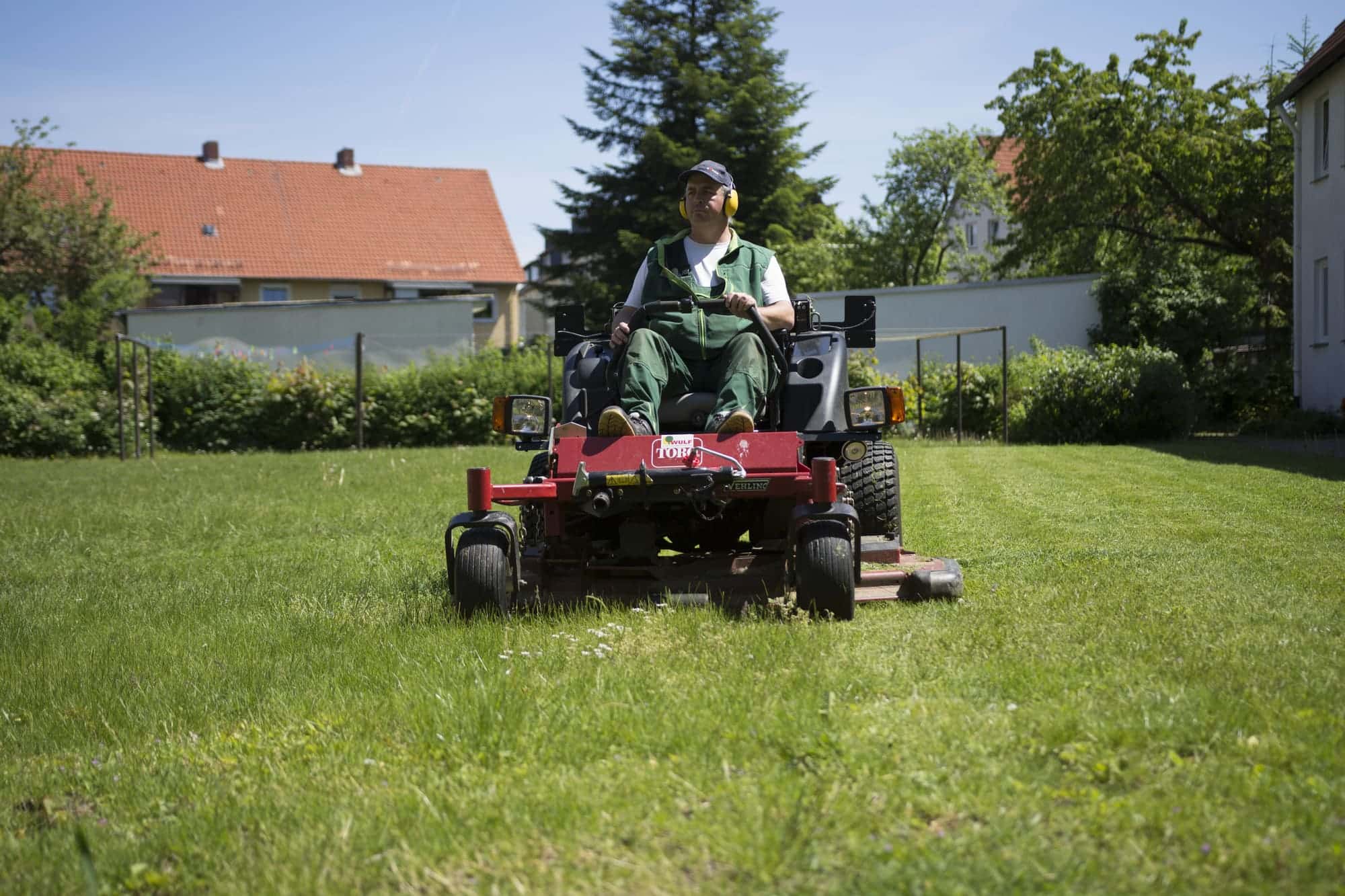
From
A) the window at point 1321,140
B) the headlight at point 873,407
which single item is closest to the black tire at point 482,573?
the headlight at point 873,407

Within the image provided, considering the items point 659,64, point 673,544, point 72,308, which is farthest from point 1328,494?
point 659,64


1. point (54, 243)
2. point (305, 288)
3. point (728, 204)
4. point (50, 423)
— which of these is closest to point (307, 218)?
point (305, 288)

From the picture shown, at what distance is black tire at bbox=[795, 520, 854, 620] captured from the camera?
5.02 meters

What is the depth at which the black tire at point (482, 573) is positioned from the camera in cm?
527

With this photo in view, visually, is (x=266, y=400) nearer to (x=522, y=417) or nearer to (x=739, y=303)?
(x=522, y=417)

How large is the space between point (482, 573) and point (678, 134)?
30.8 metres

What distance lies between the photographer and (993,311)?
2442 cm

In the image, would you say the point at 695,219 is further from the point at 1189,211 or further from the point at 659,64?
the point at 659,64

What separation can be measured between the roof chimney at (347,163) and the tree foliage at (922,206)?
19304 mm

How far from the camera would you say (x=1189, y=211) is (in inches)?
1104

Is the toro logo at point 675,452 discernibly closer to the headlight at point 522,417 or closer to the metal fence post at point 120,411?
the headlight at point 522,417

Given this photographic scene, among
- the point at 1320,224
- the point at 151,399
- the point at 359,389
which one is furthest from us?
the point at 359,389

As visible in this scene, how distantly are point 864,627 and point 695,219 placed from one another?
2413mm

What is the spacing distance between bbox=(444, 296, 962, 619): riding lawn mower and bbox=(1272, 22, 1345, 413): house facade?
13.5 metres
